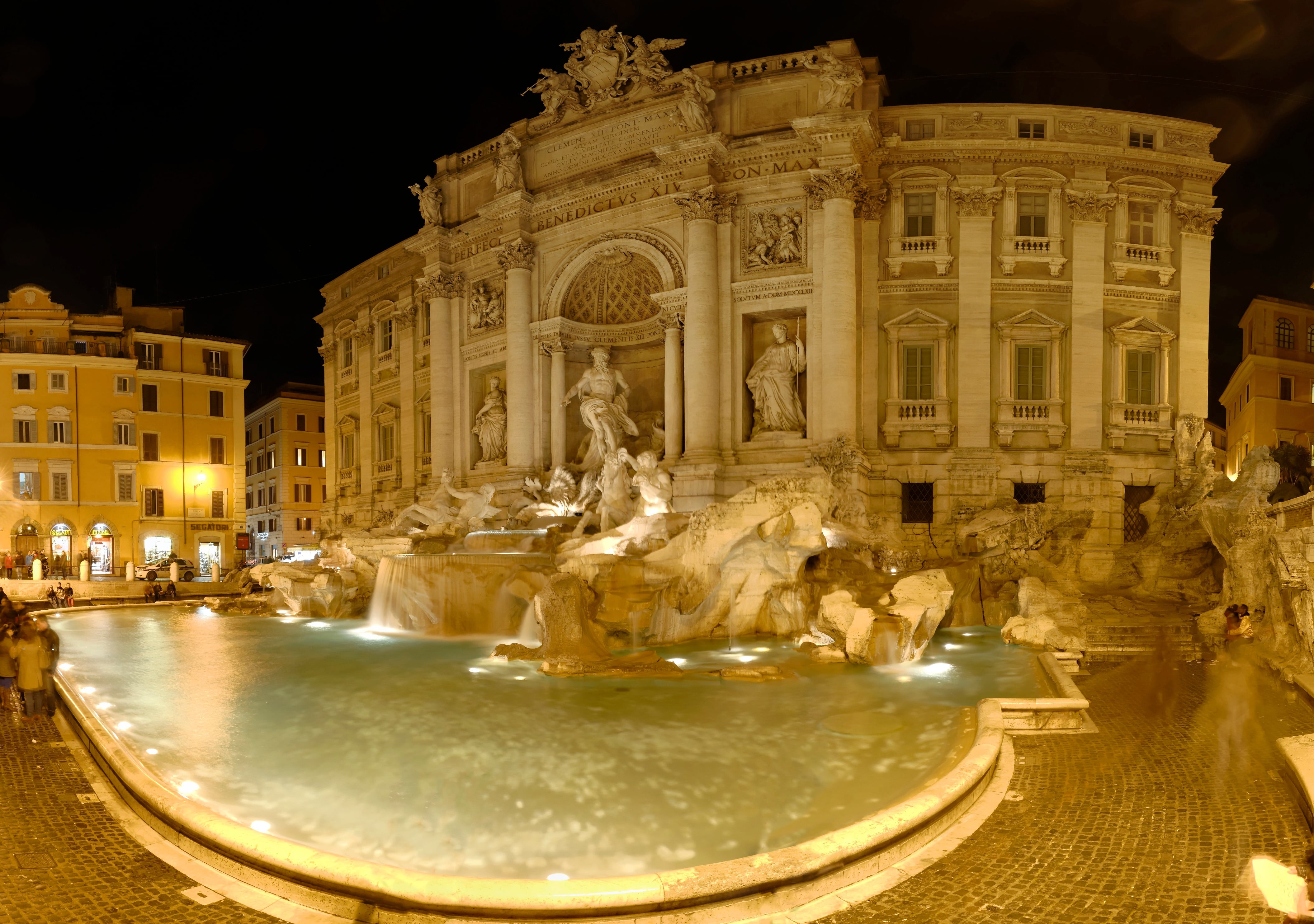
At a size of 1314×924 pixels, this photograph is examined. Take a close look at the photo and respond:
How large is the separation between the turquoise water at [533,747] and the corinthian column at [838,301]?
782 cm

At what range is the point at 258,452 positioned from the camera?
51.3m

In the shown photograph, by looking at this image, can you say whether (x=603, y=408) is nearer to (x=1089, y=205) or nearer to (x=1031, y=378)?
(x=1031, y=378)

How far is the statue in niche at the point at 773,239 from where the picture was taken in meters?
20.6

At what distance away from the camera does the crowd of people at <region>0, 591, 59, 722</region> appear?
29.1 ft

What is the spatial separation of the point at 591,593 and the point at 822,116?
13.2m

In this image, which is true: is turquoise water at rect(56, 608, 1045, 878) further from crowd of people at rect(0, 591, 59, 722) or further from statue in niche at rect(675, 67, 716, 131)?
statue in niche at rect(675, 67, 716, 131)

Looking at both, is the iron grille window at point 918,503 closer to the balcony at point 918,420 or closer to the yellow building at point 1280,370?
the balcony at point 918,420

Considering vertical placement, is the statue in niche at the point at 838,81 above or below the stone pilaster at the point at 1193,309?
above

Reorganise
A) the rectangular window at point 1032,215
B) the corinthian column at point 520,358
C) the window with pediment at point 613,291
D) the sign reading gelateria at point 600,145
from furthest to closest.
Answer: the corinthian column at point 520,358
the window with pediment at point 613,291
the sign reading gelateria at point 600,145
the rectangular window at point 1032,215

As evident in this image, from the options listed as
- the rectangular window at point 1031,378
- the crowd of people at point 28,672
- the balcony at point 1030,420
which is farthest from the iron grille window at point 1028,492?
the crowd of people at point 28,672

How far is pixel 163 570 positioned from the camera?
31.1 metres

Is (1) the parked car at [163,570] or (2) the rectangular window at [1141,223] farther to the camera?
(1) the parked car at [163,570]

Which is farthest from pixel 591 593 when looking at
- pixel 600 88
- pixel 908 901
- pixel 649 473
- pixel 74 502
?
pixel 74 502

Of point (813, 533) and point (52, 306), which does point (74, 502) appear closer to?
point (52, 306)
